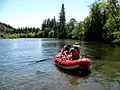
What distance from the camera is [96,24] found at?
2689 inches

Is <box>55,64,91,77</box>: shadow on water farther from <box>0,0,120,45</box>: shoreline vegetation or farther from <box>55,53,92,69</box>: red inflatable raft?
<box>0,0,120,45</box>: shoreline vegetation

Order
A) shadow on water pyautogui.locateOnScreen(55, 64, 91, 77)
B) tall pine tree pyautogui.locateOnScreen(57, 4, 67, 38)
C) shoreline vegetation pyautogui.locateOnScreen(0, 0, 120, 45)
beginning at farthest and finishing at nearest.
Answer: tall pine tree pyautogui.locateOnScreen(57, 4, 67, 38), shoreline vegetation pyautogui.locateOnScreen(0, 0, 120, 45), shadow on water pyautogui.locateOnScreen(55, 64, 91, 77)

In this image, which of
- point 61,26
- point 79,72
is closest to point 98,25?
point 61,26

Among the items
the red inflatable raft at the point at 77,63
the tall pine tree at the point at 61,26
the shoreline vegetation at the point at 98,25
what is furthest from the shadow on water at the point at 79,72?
the tall pine tree at the point at 61,26

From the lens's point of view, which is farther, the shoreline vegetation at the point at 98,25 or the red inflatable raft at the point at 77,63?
the shoreline vegetation at the point at 98,25

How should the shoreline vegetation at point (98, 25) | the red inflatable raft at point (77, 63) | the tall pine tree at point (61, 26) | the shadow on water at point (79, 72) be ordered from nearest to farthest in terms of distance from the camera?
1. the red inflatable raft at point (77, 63)
2. the shadow on water at point (79, 72)
3. the shoreline vegetation at point (98, 25)
4. the tall pine tree at point (61, 26)

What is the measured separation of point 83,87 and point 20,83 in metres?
4.05

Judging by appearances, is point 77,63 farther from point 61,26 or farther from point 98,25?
point 61,26

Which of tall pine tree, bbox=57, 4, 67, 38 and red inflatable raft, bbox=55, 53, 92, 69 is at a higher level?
tall pine tree, bbox=57, 4, 67, 38

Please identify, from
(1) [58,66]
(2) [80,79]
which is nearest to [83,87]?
(2) [80,79]

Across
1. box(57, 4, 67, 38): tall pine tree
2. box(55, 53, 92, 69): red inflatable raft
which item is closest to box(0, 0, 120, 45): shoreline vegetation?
A: box(57, 4, 67, 38): tall pine tree

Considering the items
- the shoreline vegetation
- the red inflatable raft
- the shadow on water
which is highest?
the shoreline vegetation

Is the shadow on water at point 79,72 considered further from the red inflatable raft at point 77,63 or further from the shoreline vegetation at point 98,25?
the shoreline vegetation at point 98,25

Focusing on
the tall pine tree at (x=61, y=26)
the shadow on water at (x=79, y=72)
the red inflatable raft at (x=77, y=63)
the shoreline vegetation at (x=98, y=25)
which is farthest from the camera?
the tall pine tree at (x=61, y=26)
